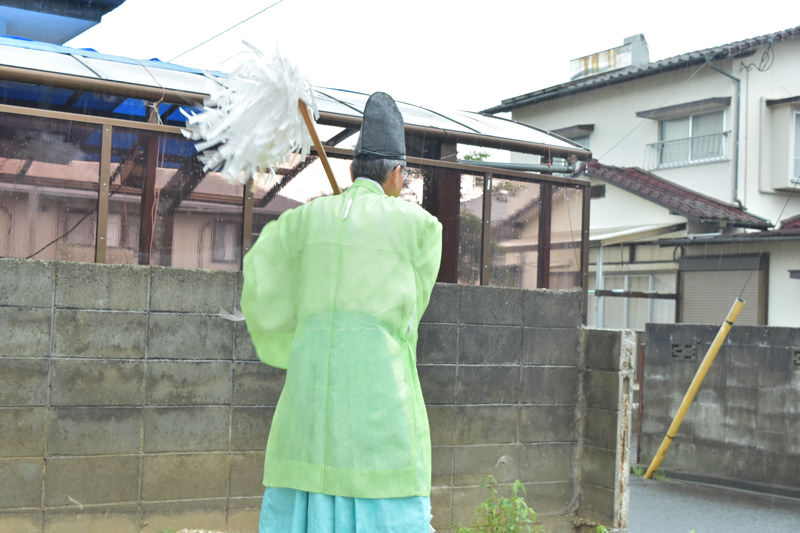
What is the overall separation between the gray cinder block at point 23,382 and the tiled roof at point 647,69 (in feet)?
55.8

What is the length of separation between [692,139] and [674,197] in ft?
7.51

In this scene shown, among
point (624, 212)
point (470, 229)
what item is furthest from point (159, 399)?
point (624, 212)

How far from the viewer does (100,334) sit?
4793 millimetres

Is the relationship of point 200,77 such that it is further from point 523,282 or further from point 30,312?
point 523,282

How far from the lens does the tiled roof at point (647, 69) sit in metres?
18.3

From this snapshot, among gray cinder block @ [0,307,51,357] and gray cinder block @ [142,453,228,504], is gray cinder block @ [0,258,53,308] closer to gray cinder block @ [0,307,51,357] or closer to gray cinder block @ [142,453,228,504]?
gray cinder block @ [0,307,51,357]

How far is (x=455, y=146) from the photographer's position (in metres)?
6.91

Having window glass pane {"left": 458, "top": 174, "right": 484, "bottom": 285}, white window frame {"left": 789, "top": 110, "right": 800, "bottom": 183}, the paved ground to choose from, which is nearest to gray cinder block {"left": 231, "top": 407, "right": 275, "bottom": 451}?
window glass pane {"left": 458, "top": 174, "right": 484, "bottom": 285}

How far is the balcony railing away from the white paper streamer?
1754 centimetres

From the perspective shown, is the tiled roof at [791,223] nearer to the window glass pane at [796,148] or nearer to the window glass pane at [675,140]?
the window glass pane at [796,148]

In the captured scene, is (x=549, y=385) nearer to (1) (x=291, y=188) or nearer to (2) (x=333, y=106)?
(1) (x=291, y=188)

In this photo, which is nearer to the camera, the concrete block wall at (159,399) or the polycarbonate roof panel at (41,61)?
the concrete block wall at (159,399)

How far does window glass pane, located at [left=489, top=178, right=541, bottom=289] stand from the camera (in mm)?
6281

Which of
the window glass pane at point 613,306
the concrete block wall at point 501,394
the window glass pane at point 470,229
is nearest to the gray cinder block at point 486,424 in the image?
the concrete block wall at point 501,394
